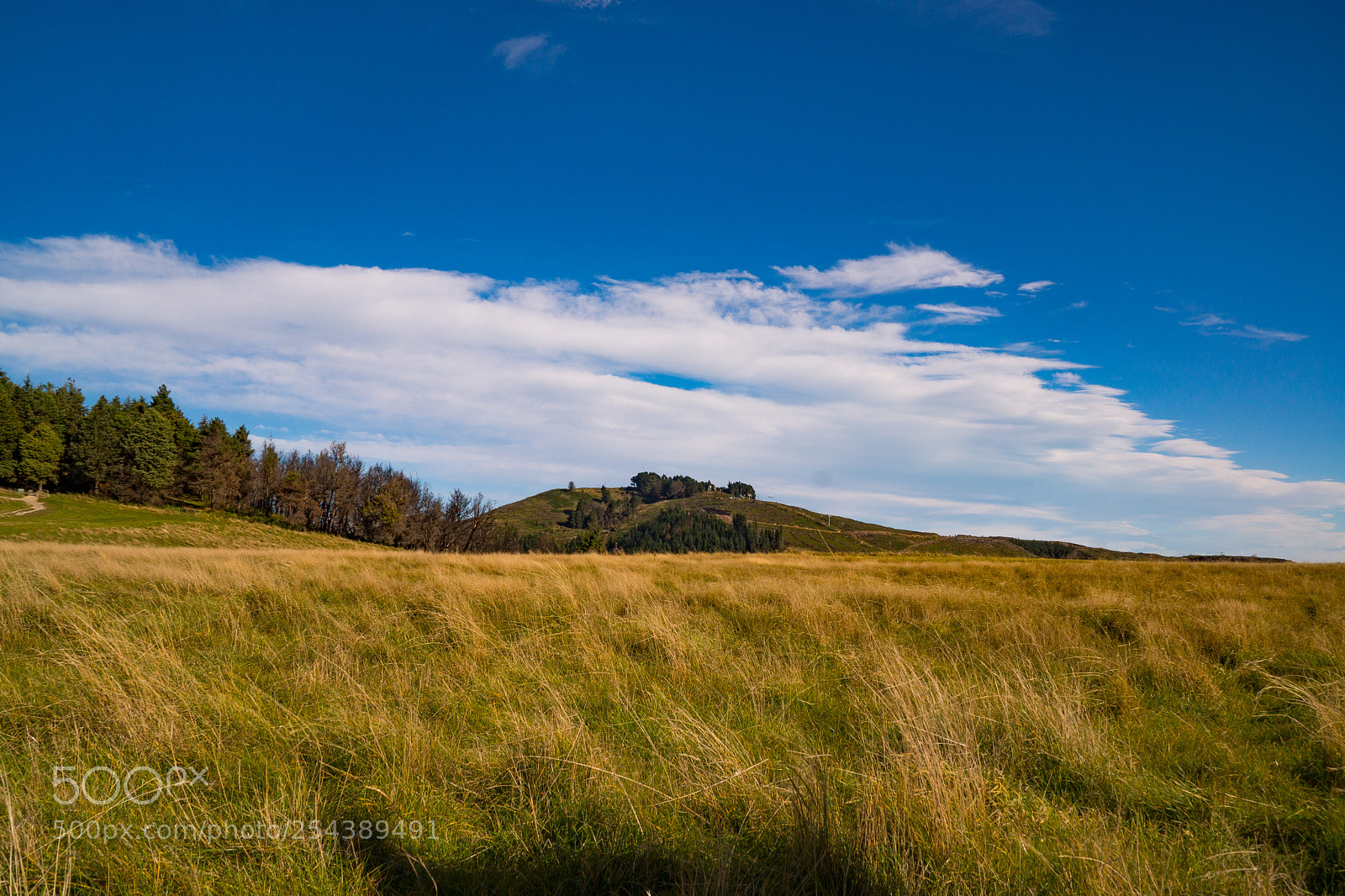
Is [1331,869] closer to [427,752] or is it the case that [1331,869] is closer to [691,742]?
[691,742]

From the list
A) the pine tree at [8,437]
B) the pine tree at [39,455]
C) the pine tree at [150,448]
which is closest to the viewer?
the pine tree at [8,437]

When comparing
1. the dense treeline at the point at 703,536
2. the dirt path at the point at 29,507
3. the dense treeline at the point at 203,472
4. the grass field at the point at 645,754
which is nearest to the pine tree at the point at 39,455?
the dense treeline at the point at 203,472

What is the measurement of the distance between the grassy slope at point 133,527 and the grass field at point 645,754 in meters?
42.1

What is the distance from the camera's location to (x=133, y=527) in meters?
44.4

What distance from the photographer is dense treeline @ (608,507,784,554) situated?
167m

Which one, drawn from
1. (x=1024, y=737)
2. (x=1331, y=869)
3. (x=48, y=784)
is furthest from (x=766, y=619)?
(x=48, y=784)

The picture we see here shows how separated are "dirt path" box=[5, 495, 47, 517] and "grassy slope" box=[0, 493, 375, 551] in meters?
0.40

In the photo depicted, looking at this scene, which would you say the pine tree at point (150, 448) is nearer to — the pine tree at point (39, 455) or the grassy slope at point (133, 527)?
the grassy slope at point (133, 527)

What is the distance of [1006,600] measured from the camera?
10070mm

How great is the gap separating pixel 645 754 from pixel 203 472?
3445 inches

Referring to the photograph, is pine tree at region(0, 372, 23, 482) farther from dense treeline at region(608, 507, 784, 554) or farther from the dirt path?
dense treeline at region(608, 507, 784, 554)

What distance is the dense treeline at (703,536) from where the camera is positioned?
167m

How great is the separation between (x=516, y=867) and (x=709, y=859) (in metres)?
0.83

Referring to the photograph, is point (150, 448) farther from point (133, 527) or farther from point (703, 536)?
point (703, 536)
